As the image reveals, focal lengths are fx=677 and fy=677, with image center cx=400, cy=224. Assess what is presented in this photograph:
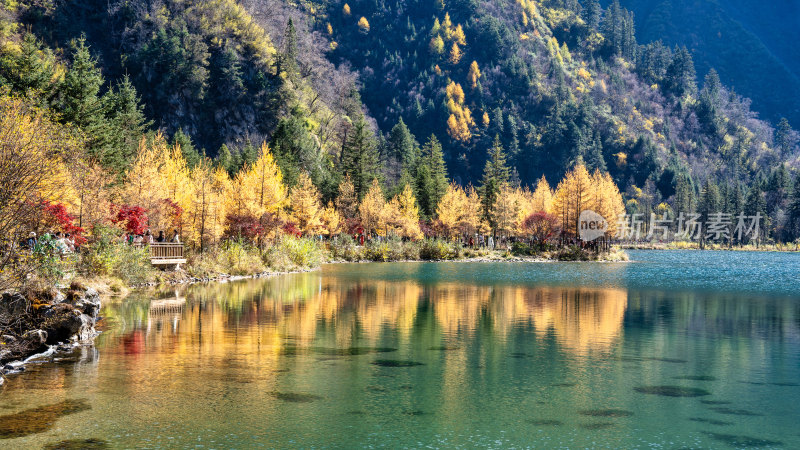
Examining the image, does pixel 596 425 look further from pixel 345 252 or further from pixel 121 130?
pixel 121 130

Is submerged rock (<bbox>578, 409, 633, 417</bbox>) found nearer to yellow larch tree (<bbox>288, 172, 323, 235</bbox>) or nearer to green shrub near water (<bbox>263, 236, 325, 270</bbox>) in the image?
green shrub near water (<bbox>263, 236, 325, 270</bbox>)

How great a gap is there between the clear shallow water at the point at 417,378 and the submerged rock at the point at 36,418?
6 centimetres

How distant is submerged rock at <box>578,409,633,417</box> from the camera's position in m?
14.0

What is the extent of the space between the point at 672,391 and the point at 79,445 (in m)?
12.8

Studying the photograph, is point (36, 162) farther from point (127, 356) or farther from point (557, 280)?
point (557, 280)

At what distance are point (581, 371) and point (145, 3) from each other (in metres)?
148

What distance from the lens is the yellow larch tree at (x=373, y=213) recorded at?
3711 inches

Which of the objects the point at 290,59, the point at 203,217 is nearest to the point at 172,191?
the point at 203,217

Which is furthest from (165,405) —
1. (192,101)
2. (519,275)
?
(192,101)

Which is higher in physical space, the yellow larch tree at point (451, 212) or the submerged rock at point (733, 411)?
the yellow larch tree at point (451, 212)

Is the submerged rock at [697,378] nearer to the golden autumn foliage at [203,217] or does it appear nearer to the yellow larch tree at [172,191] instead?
the yellow larch tree at [172,191]

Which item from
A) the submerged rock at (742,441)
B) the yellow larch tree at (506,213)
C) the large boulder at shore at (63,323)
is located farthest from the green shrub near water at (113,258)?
the yellow larch tree at (506,213)

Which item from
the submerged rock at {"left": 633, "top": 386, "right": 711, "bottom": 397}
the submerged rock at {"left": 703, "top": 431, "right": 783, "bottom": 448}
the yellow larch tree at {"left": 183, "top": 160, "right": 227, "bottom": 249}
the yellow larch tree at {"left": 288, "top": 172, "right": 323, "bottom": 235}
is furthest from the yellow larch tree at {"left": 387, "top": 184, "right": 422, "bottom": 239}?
the submerged rock at {"left": 703, "top": 431, "right": 783, "bottom": 448}

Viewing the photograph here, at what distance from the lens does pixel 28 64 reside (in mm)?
60656
